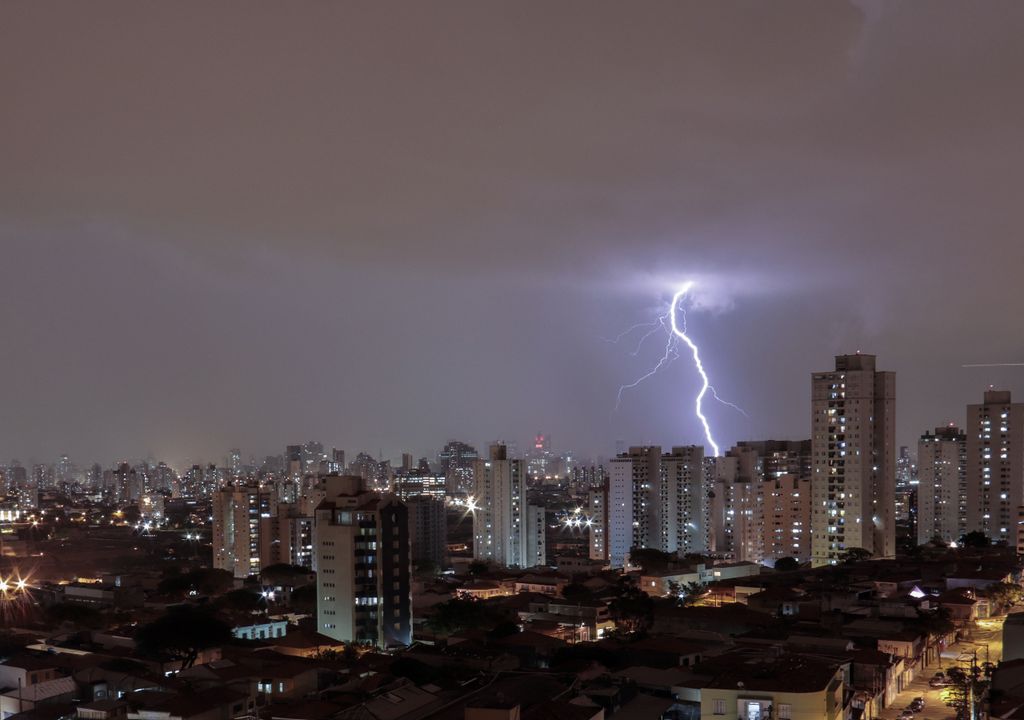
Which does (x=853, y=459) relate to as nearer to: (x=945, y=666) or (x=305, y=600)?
(x=945, y=666)

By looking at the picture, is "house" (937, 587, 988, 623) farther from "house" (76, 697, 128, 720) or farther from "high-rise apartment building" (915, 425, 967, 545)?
"high-rise apartment building" (915, 425, 967, 545)

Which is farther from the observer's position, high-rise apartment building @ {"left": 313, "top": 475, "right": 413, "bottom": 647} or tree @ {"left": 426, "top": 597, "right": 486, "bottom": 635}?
high-rise apartment building @ {"left": 313, "top": 475, "right": 413, "bottom": 647}

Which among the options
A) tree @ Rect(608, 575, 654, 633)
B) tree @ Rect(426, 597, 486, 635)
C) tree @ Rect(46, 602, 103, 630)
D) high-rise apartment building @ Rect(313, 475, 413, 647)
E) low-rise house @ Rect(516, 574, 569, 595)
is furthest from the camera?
low-rise house @ Rect(516, 574, 569, 595)

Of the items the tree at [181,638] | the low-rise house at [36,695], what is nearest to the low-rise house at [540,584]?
the tree at [181,638]

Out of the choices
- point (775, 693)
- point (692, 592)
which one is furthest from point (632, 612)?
point (775, 693)

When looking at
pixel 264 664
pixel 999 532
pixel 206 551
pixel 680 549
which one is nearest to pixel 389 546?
pixel 264 664

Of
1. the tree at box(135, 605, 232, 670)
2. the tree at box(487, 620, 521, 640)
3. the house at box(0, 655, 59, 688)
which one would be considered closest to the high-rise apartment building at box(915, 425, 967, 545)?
A: the tree at box(487, 620, 521, 640)
